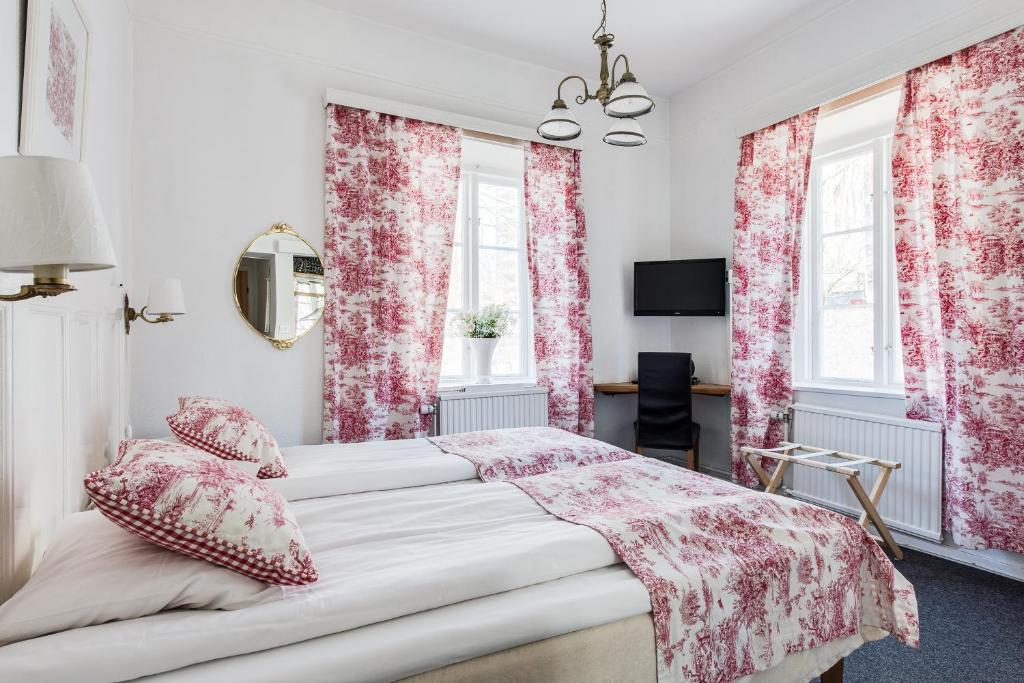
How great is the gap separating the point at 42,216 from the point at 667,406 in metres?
3.98

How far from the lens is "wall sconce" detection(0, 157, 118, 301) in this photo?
2.49 feet

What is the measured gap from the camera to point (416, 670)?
115cm

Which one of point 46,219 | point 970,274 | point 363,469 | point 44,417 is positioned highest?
point 970,274

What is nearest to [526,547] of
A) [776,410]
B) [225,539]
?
[225,539]

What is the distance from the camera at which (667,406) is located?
420 cm

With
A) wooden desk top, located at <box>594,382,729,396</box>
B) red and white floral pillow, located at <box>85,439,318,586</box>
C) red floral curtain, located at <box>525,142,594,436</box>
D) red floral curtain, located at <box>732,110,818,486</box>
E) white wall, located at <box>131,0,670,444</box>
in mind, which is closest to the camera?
red and white floral pillow, located at <box>85,439,318,586</box>

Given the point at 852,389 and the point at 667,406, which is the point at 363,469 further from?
the point at 852,389

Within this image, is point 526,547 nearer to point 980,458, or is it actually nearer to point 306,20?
point 980,458

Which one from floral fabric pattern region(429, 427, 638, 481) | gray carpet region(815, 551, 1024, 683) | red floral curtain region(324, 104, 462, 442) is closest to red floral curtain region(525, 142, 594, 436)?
red floral curtain region(324, 104, 462, 442)

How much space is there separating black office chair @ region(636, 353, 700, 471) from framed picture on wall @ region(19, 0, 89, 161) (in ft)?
12.1

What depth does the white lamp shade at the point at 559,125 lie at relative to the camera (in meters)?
2.60

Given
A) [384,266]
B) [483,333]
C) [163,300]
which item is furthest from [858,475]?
[163,300]

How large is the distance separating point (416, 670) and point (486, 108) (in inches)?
155

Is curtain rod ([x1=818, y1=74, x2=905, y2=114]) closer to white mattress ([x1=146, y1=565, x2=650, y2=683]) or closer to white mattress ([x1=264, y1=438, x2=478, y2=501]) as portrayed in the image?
white mattress ([x1=264, y1=438, x2=478, y2=501])
